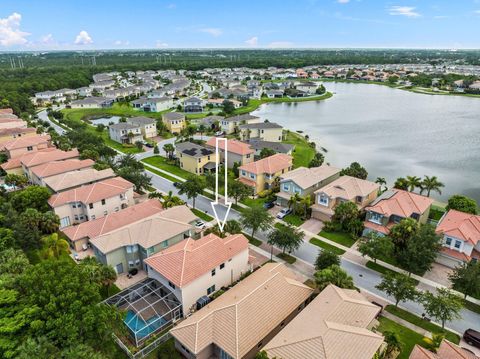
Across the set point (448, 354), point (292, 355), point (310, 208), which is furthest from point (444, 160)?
point (292, 355)

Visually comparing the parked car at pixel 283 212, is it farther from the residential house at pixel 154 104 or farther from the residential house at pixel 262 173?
the residential house at pixel 154 104

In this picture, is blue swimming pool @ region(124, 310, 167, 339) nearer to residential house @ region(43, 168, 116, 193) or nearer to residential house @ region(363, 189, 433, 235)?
residential house @ region(43, 168, 116, 193)

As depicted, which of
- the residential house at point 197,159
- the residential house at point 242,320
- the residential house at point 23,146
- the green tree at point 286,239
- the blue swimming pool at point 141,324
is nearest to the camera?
the residential house at point 242,320

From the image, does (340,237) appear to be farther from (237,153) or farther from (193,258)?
(237,153)

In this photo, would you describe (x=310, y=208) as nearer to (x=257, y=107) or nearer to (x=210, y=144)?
(x=210, y=144)

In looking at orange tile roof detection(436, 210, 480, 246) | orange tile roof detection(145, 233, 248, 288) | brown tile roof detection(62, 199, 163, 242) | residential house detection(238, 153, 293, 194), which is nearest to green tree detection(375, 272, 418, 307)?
orange tile roof detection(436, 210, 480, 246)

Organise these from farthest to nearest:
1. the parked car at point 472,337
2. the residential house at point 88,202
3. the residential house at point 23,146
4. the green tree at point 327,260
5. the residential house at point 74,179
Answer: the residential house at point 23,146, the residential house at point 74,179, the residential house at point 88,202, the green tree at point 327,260, the parked car at point 472,337

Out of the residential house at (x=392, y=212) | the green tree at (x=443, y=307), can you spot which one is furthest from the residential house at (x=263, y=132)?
the green tree at (x=443, y=307)
